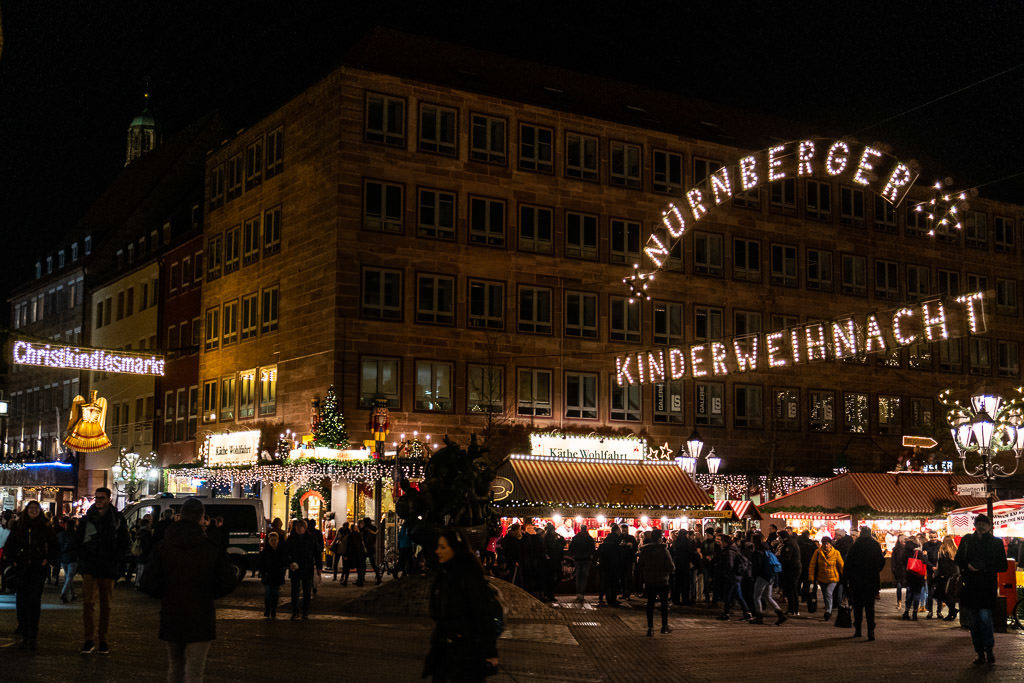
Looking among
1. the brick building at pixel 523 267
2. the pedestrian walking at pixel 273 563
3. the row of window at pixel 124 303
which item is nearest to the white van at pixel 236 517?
the brick building at pixel 523 267

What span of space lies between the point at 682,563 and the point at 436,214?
694 inches

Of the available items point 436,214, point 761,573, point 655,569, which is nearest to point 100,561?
point 655,569

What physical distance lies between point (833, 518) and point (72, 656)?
24.6m

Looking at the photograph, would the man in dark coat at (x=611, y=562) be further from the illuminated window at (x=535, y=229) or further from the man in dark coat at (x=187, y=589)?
the illuminated window at (x=535, y=229)

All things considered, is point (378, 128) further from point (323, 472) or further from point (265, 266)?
point (323, 472)

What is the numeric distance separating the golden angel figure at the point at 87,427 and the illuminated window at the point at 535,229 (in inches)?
693

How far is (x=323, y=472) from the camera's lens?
38594 millimetres

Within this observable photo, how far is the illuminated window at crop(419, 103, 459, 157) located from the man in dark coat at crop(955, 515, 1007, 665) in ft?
92.4

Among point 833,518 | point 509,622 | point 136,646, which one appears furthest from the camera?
point 833,518

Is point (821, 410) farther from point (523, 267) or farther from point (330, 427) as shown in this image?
point (330, 427)

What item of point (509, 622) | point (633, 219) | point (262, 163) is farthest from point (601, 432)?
point (509, 622)

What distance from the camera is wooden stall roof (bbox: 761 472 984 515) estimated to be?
34.5 m

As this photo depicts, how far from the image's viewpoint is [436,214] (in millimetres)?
41562

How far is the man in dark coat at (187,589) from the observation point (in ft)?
29.8
